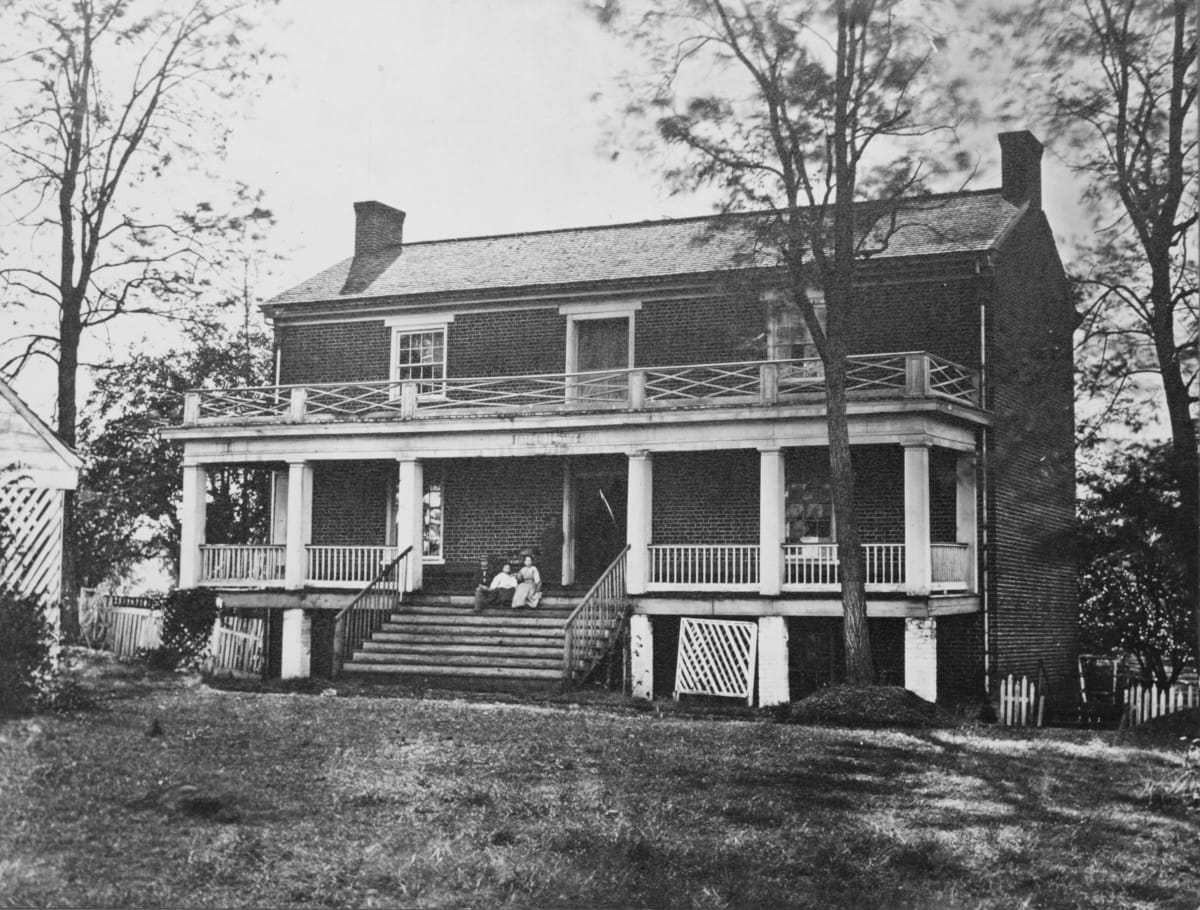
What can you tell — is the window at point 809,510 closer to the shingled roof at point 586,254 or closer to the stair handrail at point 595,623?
the stair handrail at point 595,623

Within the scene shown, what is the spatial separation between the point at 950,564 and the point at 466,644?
7314 millimetres

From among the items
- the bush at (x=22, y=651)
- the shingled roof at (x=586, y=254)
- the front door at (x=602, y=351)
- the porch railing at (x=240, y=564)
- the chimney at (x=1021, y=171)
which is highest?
the chimney at (x=1021, y=171)

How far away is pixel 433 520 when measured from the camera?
968 inches

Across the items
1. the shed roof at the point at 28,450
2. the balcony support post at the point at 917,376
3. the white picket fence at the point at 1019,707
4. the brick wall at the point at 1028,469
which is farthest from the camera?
the brick wall at the point at 1028,469

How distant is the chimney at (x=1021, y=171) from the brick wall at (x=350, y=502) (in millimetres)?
11817

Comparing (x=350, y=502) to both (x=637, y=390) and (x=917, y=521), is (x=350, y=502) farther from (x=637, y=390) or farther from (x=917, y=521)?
(x=917, y=521)

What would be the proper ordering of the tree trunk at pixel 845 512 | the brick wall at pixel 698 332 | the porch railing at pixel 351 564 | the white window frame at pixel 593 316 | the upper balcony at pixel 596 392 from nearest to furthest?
the tree trunk at pixel 845 512 < the upper balcony at pixel 596 392 < the brick wall at pixel 698 332 < the porch railing at pixel 351 564 < the white window frame at pixel 593 316

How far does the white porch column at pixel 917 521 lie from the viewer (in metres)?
19.0

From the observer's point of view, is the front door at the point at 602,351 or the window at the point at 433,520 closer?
the front door at the point at 602,351

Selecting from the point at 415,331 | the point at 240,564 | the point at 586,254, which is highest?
the point at 586,254

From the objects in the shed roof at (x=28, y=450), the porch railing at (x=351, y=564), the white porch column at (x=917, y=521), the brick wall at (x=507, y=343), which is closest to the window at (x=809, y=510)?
the white porch column at (x=917, y=521)


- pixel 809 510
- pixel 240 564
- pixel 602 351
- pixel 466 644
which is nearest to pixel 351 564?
pixel 240 564

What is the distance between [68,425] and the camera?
1214cm

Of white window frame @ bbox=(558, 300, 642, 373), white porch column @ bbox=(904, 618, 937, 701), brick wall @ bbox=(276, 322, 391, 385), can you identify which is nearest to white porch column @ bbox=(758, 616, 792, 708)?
white porch column @ bbox=(904, 618, 937, 701)
